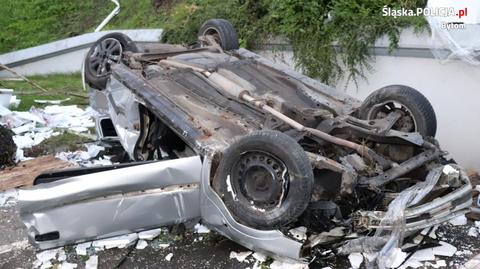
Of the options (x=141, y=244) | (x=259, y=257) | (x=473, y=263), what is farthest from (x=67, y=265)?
(x=473, y=263)

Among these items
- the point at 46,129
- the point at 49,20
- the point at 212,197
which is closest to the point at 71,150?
the point at 46,129

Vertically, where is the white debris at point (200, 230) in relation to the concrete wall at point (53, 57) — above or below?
below

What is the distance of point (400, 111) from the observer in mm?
4457

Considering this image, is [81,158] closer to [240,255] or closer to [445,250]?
[240,255]

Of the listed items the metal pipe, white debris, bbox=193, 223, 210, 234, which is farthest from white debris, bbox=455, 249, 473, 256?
the metal pipe

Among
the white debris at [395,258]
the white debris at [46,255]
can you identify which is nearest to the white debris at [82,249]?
the white debris at [46,255]

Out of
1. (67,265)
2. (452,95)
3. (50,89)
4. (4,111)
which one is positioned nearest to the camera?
(67,265)

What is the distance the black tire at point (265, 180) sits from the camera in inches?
130

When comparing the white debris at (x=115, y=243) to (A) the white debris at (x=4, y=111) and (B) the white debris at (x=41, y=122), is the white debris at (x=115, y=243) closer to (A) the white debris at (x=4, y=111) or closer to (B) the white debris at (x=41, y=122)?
(B) the white debris at (x=41, y=122)

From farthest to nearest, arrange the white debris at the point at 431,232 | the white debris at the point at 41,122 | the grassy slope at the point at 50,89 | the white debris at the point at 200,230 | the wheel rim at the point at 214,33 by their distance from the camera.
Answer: the grassy slope at the point at 50,89 < the white debris at the point at 41,122 < the wheel rim at the point at 214,33 < the white debris at the point at 200,230 < the white debris at the point at 431,232

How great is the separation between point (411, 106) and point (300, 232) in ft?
5.43

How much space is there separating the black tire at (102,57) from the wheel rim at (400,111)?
108 inches

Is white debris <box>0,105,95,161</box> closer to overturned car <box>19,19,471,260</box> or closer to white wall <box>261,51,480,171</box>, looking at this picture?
overturned car <box>19,19,471,260</box>

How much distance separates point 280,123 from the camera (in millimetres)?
4086
